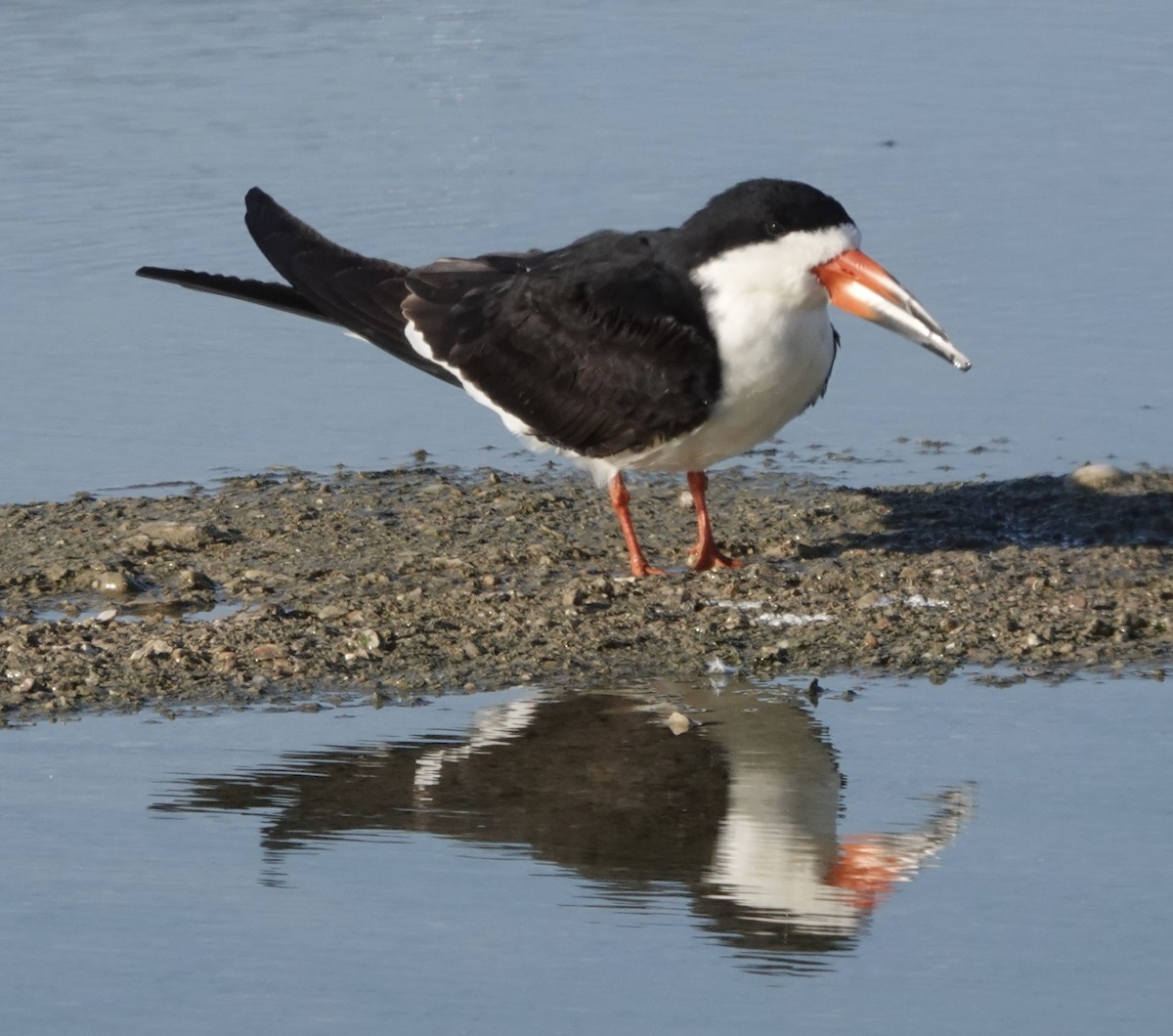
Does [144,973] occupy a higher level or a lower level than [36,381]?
lower

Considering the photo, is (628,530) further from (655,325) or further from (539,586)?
(655,325)

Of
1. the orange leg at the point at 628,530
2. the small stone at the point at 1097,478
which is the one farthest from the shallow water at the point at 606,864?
the small stone at the point at 1097,478

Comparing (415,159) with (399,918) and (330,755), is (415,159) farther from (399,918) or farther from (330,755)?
(399,918)

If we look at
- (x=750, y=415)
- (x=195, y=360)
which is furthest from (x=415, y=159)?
(x=750, y=415)

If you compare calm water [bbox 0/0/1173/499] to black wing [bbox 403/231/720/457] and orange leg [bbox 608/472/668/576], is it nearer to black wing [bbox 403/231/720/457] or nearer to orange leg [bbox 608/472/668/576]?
black wing [bbox 403/231/720/457]

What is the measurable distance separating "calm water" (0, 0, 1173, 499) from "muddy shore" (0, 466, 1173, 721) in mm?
261

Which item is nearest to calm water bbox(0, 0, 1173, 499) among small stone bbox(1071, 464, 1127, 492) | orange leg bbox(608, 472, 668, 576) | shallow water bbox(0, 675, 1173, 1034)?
small stone bbox(1071, 464, 1127, 492)

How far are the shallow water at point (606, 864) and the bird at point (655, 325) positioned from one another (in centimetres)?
82

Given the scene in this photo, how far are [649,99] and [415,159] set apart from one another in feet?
3.36

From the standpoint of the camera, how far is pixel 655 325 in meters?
4.51

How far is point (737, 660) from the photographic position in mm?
3934

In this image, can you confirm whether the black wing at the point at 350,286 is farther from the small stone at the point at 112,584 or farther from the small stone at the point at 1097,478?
the small stone at the point at 1097,478

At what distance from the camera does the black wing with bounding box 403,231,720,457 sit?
4.47 m

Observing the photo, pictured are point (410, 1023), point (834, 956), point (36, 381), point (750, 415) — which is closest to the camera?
point (410, 1023)
